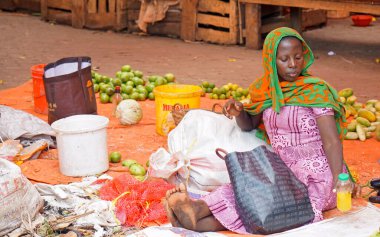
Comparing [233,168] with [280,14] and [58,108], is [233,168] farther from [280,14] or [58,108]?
[280,14]

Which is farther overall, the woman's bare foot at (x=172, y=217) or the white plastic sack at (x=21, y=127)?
the white plastic sack at (x=21, y=127)

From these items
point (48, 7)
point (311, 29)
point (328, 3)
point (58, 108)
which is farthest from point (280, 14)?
point (58, 108)

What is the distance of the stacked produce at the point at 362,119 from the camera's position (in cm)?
603

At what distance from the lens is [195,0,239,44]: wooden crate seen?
10844mm

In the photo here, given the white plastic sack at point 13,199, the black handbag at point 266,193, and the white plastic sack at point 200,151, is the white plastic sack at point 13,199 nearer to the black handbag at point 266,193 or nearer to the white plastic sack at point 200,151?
the white plastic sack at point 200,151

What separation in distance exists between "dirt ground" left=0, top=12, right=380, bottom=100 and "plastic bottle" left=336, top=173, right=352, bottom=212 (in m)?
3.81

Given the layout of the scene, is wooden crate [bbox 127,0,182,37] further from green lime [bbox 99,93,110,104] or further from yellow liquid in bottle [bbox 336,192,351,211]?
yellow liquid in bottle [bbox 336,192,351,211]

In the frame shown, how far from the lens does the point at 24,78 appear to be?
8.88 meters

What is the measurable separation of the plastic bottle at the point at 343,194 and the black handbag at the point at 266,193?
0.18 m

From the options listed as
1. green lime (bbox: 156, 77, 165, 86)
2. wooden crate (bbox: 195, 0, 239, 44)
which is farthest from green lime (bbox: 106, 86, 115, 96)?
wooden crate (bbox: 195, 0, 239, 44)

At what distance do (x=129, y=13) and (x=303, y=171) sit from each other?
8.65 m

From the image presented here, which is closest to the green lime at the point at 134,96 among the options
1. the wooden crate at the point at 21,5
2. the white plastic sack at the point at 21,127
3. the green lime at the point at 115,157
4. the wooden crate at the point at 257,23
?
the white plastic sack at the point at 21,127

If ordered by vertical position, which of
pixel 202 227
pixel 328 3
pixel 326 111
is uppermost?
pixel 328 3

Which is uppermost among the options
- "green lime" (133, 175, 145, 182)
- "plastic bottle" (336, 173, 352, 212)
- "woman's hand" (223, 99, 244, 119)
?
"woman's hand" (223, 99, 244, 119)
